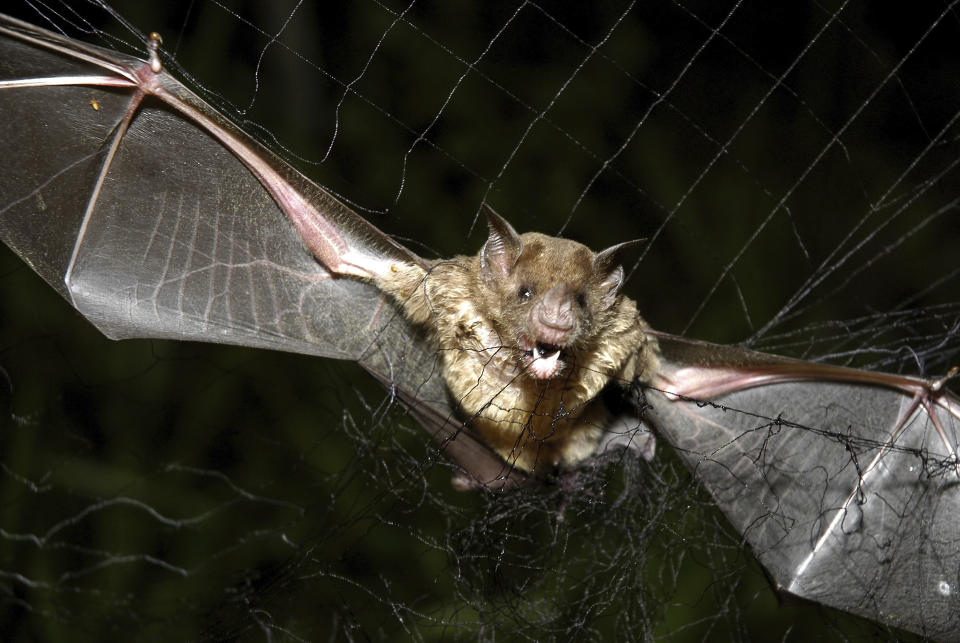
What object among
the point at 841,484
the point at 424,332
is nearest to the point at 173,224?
the point at 424,332

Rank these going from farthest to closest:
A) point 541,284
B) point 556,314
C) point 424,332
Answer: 1. point 424,332
2. point 541,284
3. point 556,314

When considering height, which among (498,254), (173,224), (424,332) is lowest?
(173,224)

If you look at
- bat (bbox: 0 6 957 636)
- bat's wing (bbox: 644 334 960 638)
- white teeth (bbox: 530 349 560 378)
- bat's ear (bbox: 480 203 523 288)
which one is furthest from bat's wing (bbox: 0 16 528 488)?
bat's wing (bbox: 644 334 960 638)

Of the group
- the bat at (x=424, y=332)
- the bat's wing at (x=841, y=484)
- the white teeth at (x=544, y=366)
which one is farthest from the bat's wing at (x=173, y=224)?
the bat's wing at (x=841, y=484)

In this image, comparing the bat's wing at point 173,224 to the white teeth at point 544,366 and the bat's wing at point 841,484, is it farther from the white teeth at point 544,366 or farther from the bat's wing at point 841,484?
the bat's wing at point 841,484

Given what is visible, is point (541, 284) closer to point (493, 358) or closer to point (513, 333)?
point (513, 333)

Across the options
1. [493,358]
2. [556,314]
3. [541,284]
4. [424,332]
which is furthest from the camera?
[424,332]

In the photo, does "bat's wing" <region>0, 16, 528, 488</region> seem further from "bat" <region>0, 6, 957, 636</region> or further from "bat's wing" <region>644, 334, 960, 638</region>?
"bat's wing" <region>644, 334, 960, 638</region>
